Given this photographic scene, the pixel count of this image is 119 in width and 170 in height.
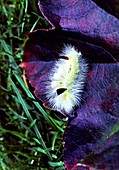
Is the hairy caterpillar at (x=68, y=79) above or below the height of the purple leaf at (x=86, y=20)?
below

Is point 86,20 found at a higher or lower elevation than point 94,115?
higher

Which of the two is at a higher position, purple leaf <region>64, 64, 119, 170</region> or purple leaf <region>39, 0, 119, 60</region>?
purple leaf <region>39, 0, 119, 60</region>

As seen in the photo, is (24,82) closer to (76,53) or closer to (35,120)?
(35,120)

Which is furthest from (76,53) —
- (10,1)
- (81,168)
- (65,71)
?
(10,1)
